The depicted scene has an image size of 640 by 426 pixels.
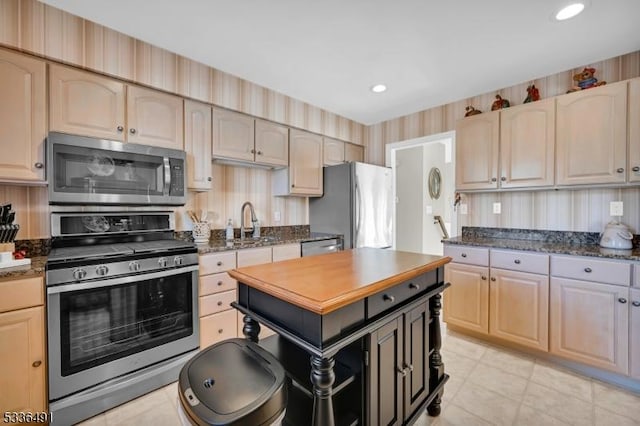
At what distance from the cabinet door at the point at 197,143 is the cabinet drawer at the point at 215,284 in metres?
0.79

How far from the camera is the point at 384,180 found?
146 inches

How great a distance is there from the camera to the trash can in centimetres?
83

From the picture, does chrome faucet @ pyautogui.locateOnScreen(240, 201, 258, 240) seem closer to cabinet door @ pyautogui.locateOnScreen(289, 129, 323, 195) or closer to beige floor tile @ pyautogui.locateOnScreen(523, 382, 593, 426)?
cabinet door @ pyautogui.locateOnScreen(289, 129, 323, 195)

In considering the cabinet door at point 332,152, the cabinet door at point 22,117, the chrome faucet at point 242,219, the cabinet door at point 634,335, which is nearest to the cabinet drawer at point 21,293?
the cabinet door at point 22,117

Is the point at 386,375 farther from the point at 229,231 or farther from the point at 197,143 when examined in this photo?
the point at 197,143

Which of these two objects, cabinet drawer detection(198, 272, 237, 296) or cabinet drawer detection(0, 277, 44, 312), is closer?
cabinet drawer detection(0, 277, 44, 312)

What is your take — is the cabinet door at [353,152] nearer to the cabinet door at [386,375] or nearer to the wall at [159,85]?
the wall at [159,85]

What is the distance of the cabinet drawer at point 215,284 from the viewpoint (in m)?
2.21

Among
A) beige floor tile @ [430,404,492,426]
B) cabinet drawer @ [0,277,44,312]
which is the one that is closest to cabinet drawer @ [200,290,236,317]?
cabinet drawer @ [0,277,44,312]

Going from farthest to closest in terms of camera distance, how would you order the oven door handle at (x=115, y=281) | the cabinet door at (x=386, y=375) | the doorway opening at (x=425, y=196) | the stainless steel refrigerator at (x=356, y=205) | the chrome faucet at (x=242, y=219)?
the doorway opening at (x=425, y=196)
the stainless steel refrigerator at (x=356, y=205)
the chrome faucet at (x=242, y=219)
the oven door handle at (x=115, y=281)
the cabinet door at (x=386, y=375)

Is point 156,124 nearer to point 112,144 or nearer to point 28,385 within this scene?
point 112,144

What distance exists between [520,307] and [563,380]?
54 cm

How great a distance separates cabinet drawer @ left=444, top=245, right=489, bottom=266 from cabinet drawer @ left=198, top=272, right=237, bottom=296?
1.97 metres

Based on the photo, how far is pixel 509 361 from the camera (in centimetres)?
231
